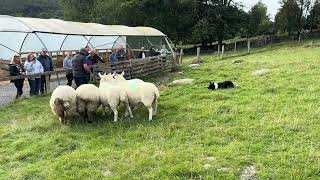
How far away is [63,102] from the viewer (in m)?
11.1

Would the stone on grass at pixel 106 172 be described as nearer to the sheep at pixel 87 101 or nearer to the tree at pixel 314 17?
the sheep at pixel 87 101

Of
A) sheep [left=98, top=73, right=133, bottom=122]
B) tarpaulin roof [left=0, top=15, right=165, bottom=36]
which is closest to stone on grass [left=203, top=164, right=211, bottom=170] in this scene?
sheep [left=98, top=73, right=133, bottom=122]

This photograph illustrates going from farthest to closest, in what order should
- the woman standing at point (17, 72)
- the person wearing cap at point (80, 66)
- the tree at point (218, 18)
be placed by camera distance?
1. the tree at point (218, 18)
2. the woman standing at point (17, 72)
3. the person wearing cap at point (80, 66)

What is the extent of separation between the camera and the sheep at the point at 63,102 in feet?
36.4

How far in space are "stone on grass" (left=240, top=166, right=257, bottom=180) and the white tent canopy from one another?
15272mm

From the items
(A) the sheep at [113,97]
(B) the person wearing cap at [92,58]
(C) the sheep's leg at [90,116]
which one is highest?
(B) the person wearing cap at [92,58]

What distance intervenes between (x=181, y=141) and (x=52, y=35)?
17.8 meters

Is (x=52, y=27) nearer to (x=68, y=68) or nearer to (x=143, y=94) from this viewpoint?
(x=68, y=68)

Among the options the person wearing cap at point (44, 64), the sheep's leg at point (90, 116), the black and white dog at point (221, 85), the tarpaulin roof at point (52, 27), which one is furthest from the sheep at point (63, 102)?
the tarpaulin roof at point (52, 27)

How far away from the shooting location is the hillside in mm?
128750

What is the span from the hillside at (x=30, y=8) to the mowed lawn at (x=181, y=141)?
11833cm

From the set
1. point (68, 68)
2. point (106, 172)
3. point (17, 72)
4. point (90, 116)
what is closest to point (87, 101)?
point (90, 116)

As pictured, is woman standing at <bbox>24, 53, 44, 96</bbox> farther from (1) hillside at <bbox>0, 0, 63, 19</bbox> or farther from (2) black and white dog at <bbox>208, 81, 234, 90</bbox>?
(1) hillside at <bbox>0, 0, 63, 19</bbox>

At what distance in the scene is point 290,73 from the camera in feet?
58.3
